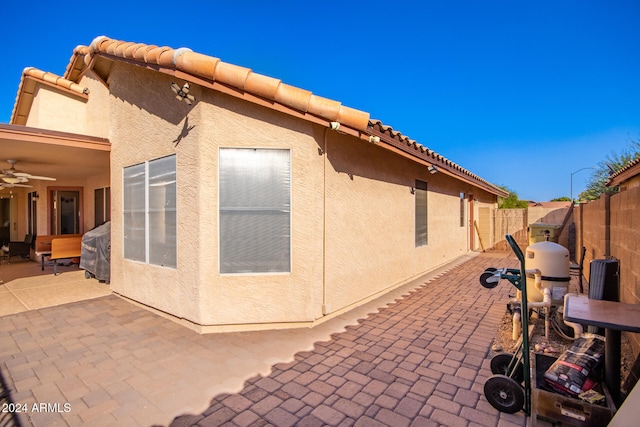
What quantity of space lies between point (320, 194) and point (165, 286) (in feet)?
11.1

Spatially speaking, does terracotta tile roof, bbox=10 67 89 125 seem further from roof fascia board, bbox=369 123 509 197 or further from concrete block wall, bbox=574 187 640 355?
concrete block wall, bbox=574 187 640 355

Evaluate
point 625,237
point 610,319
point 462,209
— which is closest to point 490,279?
point 610,319

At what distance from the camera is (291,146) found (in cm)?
514

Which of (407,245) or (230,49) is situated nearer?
(407,245)

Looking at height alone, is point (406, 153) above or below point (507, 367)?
above

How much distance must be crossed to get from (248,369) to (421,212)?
24.2ft

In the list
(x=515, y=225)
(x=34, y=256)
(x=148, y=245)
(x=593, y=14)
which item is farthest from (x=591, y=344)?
(x=34, y=256)

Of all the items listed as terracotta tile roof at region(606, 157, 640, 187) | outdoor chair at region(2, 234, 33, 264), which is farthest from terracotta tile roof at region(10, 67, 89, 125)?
terracotta tile roof at region(606, 157, 640, 187)

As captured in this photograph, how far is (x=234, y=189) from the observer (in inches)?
200

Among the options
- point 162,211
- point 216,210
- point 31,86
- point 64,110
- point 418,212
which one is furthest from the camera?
point 31,86

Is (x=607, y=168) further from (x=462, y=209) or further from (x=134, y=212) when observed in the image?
(x=134, y=212)

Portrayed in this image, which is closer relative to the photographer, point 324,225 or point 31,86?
point 324,225

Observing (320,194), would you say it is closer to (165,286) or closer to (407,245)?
(165,286)

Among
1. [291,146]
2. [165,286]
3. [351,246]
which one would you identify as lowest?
[165,286]
